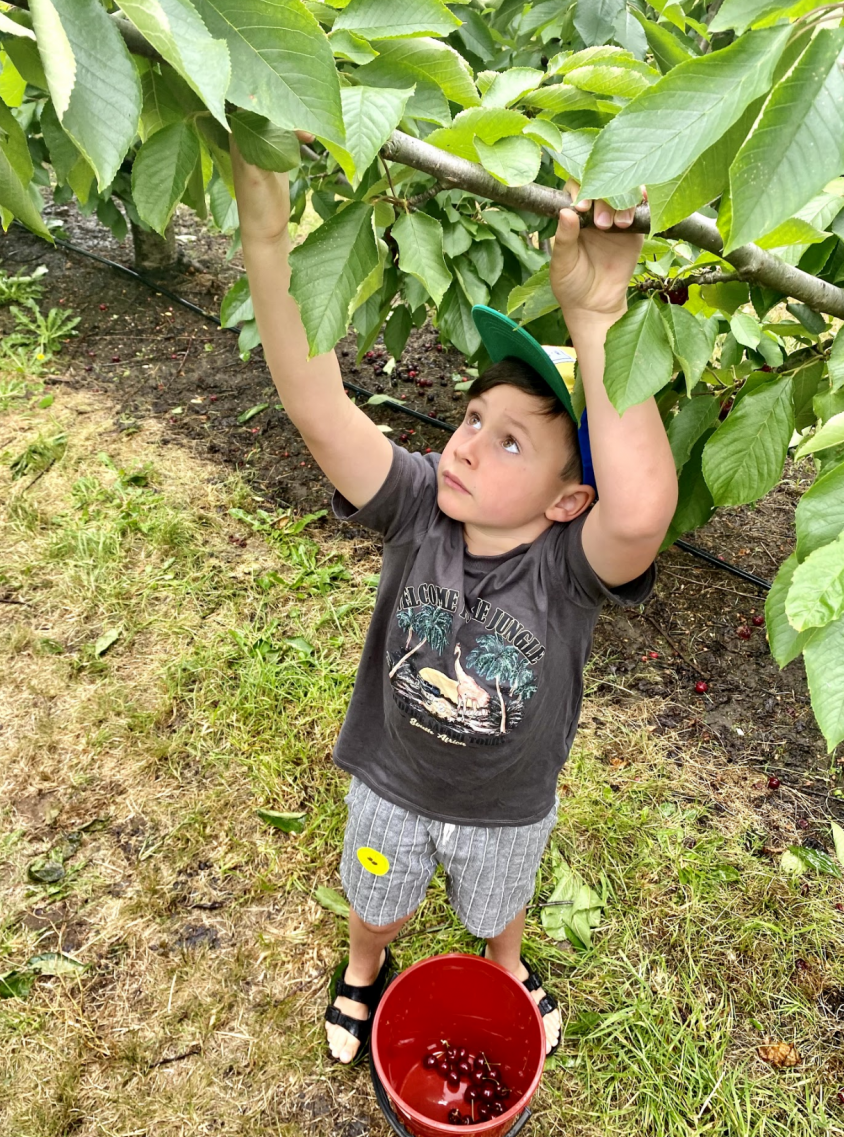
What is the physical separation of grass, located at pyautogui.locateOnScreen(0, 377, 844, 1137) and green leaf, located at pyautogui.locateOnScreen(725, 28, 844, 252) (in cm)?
184

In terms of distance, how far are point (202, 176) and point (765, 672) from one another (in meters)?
2.43

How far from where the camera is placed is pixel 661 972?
2.00 metres

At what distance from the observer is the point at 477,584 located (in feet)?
4.53

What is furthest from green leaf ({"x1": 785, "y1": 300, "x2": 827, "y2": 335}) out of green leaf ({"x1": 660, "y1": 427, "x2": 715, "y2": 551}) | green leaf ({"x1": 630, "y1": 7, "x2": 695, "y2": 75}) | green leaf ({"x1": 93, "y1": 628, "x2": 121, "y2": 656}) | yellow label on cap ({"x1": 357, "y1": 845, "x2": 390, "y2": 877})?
green leaf ({"x1": 93, "y1": 628, "x2": 121, "y2": 656})

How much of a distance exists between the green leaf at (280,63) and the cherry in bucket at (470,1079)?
176 centimetres

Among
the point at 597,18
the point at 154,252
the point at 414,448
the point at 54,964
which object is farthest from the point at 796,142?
the point at 154,252

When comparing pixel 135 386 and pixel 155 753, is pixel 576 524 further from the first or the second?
pixel 135 386

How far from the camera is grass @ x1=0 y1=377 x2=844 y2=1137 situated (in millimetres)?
1772

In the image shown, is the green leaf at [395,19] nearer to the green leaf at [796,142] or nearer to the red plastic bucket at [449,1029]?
the green leaf at [796,142]

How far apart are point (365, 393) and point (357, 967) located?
2.69 meters

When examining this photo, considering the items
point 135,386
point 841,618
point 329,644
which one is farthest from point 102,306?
point 841,618

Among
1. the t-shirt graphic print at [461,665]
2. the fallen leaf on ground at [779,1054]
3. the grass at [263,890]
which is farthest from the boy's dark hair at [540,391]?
the fallen leaf on ground at [779,1054]

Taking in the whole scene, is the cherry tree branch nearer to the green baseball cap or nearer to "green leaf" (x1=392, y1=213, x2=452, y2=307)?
"green leaf" (x1=392, y1=213, x2=452, y2=307)

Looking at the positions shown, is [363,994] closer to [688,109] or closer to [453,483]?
[453,483]
